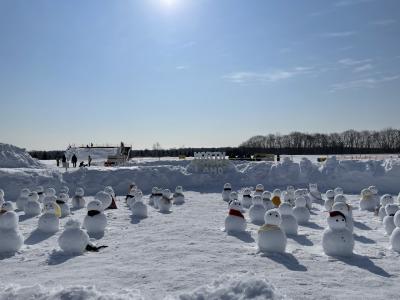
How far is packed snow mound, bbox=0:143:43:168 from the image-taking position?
2727cm

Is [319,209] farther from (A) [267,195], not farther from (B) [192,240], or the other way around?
(B) [192,240]

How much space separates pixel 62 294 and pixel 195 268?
8.30 feet

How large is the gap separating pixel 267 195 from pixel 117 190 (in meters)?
9.83

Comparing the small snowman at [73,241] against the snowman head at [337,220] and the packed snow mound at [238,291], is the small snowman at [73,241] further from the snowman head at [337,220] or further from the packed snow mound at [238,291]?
the snowman head at [337,220]

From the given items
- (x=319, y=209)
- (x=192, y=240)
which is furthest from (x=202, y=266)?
(x=319, y=209)

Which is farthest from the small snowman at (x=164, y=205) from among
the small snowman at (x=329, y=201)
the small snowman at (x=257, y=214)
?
the small snowman at (x=329, y=201)

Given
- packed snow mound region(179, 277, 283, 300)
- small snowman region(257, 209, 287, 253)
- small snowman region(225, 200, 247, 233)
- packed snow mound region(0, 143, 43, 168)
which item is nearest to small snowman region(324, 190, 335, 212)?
small snowman region(225, 200, 247, 233)

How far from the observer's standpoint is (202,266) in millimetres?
8102

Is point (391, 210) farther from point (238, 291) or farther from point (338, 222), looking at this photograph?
point (238, 291)

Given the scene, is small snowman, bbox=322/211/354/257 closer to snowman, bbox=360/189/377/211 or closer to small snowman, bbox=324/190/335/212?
small snowman, bbox=324/190/335/212

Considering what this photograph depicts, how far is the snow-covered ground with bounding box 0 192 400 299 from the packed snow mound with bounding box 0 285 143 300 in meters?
0.02

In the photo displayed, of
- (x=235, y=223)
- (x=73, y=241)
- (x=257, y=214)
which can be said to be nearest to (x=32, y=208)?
(x=73, y=241)

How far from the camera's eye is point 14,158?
91.4 feet

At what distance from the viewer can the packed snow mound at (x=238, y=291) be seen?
20.5ft
